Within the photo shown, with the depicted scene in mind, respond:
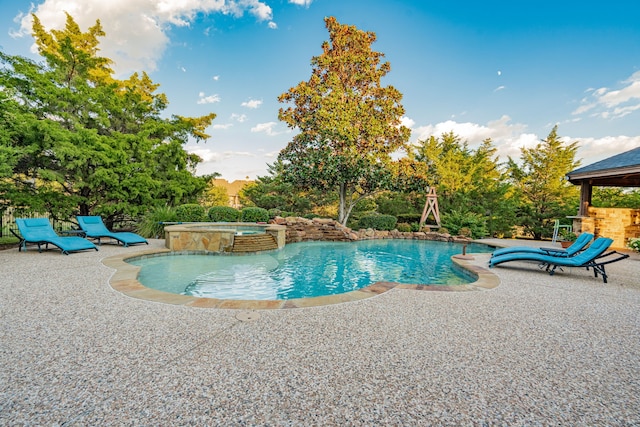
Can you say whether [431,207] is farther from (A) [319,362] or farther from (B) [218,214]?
(A) [319,362]

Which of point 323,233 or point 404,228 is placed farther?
point 404,228

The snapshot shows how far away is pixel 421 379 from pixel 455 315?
5.11 feet

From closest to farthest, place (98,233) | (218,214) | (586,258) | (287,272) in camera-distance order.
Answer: (586,258) < (287,272) < (98,233) < (218,214)

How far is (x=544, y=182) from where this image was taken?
605 inches

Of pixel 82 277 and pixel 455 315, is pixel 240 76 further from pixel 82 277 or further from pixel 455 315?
pixel 455 315

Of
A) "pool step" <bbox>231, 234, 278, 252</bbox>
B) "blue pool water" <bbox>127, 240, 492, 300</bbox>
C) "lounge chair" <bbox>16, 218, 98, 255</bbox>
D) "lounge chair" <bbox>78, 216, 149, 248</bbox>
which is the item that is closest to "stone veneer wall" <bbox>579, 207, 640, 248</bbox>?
"blue pool water" <bbox>127, 240, 492, 300</bbox>

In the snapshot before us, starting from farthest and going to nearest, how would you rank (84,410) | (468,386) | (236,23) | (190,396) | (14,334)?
(236,23) < (14,334) < (468,386) < (190,396) < (84,410)

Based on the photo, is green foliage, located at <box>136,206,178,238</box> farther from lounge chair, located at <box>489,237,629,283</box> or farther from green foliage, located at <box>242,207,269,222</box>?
lounge chair, located at <box>489,237,629,283</box>

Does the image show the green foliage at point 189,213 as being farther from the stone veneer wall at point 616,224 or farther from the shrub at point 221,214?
the stone veneer wall at point 616,224

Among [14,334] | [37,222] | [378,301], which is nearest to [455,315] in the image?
[378,301]

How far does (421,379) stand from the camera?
6.59ft

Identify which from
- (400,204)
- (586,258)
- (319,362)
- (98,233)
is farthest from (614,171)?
(98,233)

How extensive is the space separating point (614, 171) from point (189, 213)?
48.8 feet

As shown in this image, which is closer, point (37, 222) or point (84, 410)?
point (84, 410)
